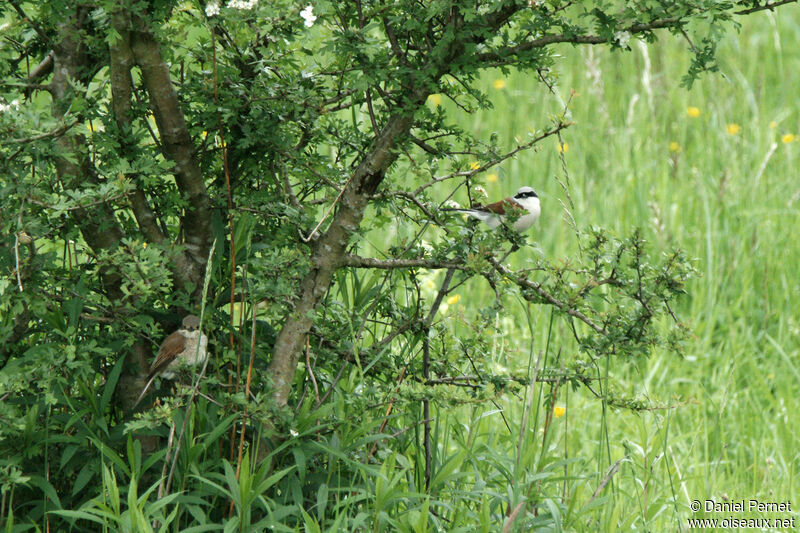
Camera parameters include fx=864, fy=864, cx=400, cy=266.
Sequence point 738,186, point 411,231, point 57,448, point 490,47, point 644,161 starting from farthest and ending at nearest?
point 644,161 < point 738,186 < point 411,231 < point 57,448 < point 490,47

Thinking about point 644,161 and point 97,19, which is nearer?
point 97,19

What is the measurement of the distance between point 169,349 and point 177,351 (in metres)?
0.04

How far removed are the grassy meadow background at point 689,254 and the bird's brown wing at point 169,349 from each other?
1.04 m

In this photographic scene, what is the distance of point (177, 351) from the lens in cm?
295

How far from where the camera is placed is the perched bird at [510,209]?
306 cm

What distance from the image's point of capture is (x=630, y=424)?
177 inches

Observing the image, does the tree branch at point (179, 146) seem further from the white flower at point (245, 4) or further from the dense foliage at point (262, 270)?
the white flower at point (245, 4)

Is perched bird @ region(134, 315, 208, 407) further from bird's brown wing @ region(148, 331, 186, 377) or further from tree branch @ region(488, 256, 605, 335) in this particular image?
tree branch @ region(488, 256, 605, 335)

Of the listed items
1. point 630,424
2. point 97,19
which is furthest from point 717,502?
point 97,19

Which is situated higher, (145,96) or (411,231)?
(145,96)

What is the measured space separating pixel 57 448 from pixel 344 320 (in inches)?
43.5

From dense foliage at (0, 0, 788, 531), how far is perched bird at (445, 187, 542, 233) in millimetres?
123

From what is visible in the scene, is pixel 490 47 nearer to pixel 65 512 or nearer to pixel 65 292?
pixel 65 292

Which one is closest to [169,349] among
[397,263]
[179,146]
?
[179,146]
